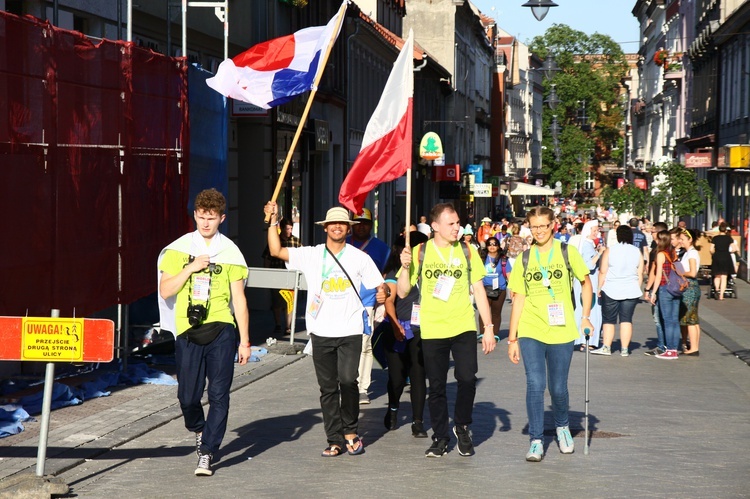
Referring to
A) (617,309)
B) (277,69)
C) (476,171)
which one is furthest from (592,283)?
(476,171)

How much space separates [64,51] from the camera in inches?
473

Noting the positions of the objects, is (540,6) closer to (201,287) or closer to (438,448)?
(438,448)

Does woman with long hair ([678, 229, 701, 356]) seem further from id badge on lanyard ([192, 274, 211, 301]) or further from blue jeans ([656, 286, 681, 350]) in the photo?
id badge on lanyard ([192, 274, 211, 301])

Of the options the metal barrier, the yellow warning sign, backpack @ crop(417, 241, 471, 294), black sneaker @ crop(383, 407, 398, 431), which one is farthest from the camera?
the metal barrier

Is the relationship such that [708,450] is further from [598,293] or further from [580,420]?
[598,293]

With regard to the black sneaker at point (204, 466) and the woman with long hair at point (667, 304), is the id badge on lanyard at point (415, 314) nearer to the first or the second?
the black sneaker at point (204, 466)

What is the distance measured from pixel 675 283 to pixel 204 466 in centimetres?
1027

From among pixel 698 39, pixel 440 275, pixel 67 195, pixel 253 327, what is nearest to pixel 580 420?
pixel 440 275

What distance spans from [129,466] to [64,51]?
14.5 ft

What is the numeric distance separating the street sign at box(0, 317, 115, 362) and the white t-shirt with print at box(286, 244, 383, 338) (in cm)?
194

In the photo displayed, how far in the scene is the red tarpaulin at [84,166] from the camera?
1091 cm

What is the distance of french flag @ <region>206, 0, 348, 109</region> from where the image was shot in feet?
42.4

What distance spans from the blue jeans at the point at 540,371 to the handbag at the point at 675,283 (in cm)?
830

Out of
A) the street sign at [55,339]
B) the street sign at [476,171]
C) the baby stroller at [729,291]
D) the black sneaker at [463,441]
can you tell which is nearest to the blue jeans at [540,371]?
the black sneaker at [463,441]
